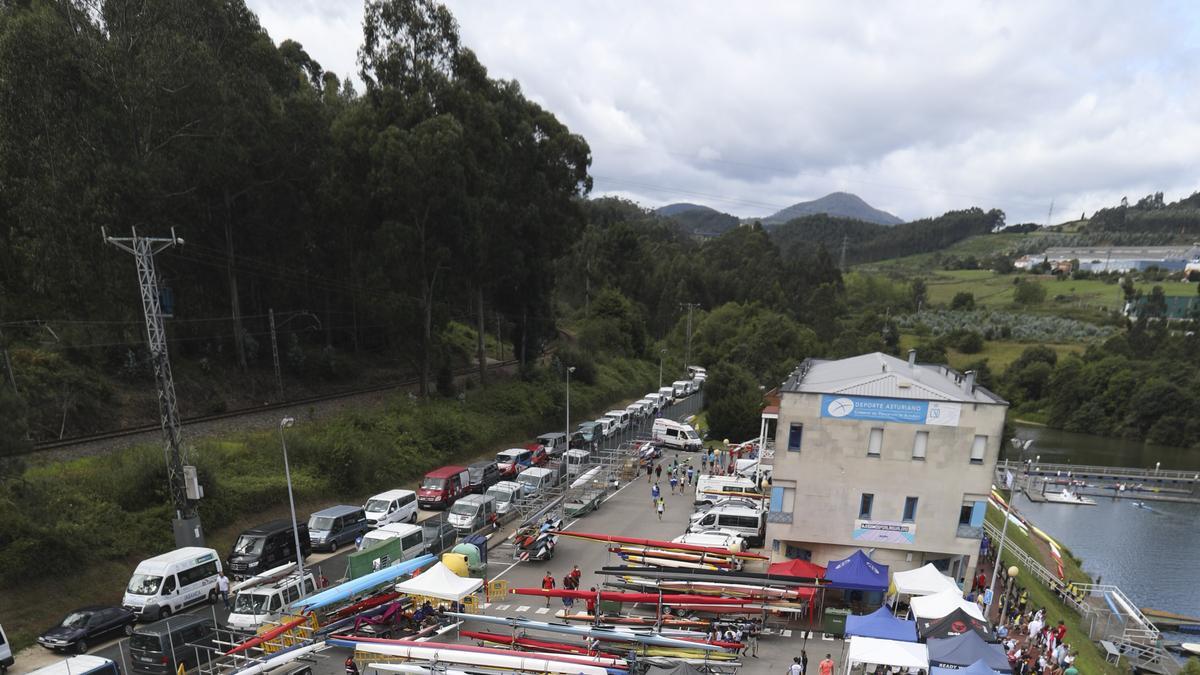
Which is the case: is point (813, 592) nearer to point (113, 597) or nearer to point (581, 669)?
point (581, 669)

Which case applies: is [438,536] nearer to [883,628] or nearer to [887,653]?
[883,628]

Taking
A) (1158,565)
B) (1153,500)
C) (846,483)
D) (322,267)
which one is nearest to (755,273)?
(1153,500)

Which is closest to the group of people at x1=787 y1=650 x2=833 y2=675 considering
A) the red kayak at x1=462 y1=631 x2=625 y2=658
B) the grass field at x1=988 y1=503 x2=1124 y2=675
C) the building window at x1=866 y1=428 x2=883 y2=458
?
the red kayak at x1=462 y1=631 x2=625 y2=658

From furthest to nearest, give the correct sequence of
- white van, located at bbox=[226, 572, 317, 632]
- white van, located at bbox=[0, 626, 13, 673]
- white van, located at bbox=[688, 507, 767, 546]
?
1. white van, located at bbox=[688, 507, 767, 546]
2. white van, located at bbox=[226, 572, 317, 632]
3. white van, located at bbox=[0, 626, 13, 673]

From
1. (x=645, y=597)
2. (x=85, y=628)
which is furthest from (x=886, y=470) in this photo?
(x=85, y=628)

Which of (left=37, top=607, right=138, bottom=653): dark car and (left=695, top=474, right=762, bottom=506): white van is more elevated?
(left=37, top=607, right=138, bottom=653): dark car

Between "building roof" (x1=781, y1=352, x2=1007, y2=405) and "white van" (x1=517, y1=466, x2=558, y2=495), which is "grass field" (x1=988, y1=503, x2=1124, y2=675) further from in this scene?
"white van" (x1=517, y1=466, x2=558, y2=495)
